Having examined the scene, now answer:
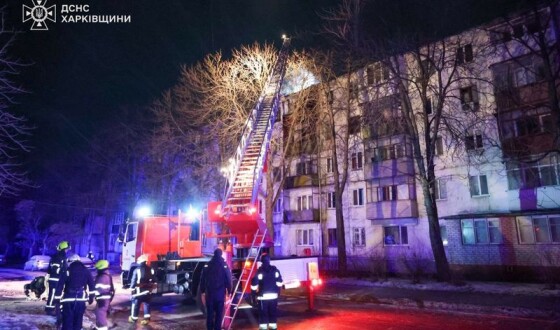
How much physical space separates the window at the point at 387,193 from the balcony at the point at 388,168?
93 centimetres

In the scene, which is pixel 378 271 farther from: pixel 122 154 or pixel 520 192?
pixel 122 154

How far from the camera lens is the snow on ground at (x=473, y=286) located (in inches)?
577

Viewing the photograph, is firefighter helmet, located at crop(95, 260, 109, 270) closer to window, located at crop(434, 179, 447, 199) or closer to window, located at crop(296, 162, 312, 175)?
window, located at crop(434, 179, 447, 199)

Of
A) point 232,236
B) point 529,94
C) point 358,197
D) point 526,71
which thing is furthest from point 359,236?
point 232,236

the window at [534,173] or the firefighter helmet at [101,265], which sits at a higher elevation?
the window at [534,173]

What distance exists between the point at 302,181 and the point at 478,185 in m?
14.3

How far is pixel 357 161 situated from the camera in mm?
30984

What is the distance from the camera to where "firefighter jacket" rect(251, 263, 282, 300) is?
8.52m

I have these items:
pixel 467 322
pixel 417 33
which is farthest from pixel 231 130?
pixel 467 322

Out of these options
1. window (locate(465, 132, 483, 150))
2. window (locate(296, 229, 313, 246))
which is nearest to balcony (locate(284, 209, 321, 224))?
window (locate(296, 229, 313, 246))

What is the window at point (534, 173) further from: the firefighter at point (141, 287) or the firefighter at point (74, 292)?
the firefighter at point (74, 292)

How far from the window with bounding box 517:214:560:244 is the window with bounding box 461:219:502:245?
4.03 feet

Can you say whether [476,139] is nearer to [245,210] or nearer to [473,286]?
[473,286]

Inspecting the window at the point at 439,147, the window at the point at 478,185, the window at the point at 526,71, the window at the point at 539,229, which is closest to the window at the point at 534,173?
the window at the point at 478,185
